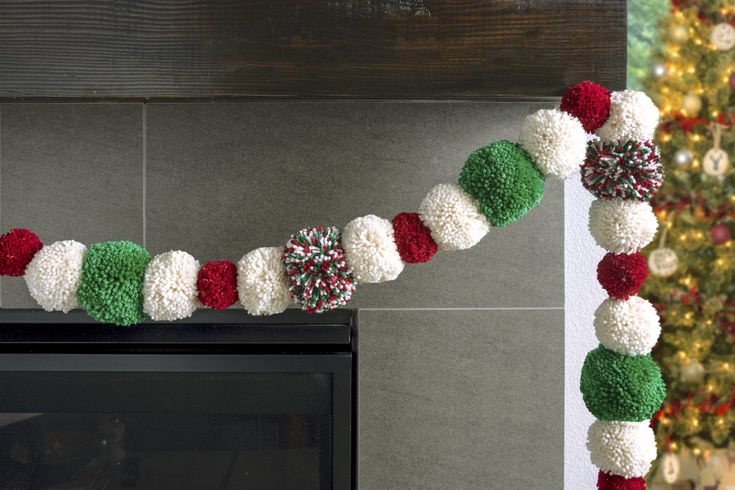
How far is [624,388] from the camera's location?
2.61 ft

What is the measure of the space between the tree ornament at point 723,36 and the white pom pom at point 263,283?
5.92ft

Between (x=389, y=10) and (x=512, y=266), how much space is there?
450mm

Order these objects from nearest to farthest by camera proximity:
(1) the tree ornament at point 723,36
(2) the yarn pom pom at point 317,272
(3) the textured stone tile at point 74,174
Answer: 1. (2) the yarn pom pom at point 317,272
2. (3) the textured stone tile at point 74,174
3. (1) the tree ornament at point 723,36

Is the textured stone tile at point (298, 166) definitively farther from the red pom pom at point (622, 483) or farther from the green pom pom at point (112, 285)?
the red pom pom at point (622, 483)

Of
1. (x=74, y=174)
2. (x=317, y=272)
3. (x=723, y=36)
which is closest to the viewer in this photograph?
(x=317, y=272)

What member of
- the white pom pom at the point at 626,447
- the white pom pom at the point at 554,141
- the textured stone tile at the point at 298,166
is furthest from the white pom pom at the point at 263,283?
the white pom pom at the point at 626,447

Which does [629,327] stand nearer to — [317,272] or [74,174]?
[317,272]

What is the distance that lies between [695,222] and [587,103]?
142cm

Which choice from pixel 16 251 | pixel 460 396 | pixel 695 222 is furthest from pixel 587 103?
pixel 695 222

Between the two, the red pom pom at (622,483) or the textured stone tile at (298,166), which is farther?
the textured stone tile at (298,166)

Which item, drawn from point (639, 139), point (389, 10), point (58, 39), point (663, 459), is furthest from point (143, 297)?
point (663, 459)

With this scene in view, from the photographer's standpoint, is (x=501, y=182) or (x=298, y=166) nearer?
(x=501, y=182)

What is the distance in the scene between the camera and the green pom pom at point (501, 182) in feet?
2.45

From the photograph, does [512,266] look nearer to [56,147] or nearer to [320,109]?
[320,109]
